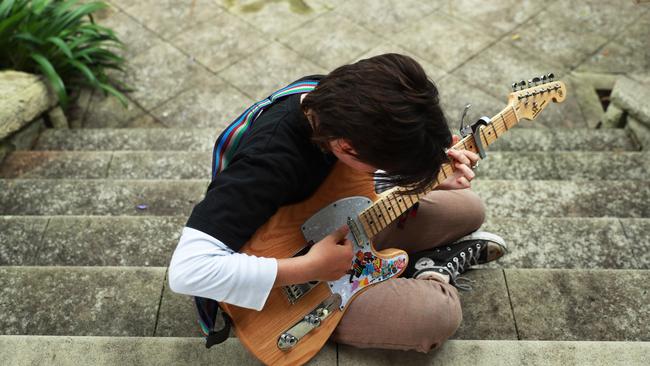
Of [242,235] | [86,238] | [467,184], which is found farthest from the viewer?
[86,238]

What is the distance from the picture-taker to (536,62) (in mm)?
4570

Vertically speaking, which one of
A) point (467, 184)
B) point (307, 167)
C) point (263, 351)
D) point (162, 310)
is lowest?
point (162, 310)

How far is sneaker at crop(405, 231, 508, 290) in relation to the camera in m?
2.36

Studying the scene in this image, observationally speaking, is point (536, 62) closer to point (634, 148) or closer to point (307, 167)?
point (634, 148)

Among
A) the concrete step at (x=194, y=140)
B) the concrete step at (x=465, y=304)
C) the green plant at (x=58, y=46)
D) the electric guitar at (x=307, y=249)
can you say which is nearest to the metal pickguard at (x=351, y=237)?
the electric guitar at (x=307, y=249)

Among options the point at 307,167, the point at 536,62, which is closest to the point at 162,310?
the point at 307,167

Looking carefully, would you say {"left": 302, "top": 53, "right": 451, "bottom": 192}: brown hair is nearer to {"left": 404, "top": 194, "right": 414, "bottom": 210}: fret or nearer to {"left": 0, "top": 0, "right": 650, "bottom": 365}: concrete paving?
{"left": 404, "top": 194, "right": 414, "bottom": 210}: fret

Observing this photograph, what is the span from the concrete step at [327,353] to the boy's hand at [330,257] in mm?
305

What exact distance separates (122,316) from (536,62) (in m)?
3.68

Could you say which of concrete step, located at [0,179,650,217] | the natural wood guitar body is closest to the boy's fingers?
the natural wood guitar body

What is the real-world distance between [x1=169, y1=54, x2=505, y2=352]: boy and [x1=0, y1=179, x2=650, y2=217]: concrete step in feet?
3.15

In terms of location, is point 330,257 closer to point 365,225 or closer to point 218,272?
point 365,225

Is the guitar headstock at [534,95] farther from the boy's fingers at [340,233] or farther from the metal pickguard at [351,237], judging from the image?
the boy's fingers at [340,233]

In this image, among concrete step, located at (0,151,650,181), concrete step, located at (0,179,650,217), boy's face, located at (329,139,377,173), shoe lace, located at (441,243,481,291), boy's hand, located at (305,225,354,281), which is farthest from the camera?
concrete step, located at (0,151,650,181)
